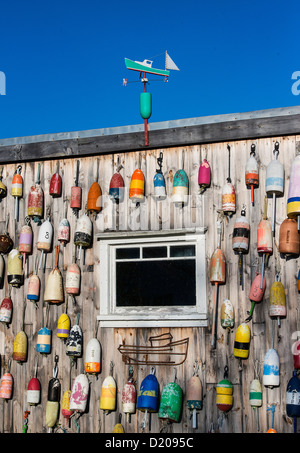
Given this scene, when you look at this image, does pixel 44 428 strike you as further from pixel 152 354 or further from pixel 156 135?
pixel 156 135

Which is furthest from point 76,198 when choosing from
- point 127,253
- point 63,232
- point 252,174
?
point 252,174

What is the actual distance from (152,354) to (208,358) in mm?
603

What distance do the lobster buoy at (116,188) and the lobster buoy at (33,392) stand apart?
2.21m

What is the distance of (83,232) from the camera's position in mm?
6734

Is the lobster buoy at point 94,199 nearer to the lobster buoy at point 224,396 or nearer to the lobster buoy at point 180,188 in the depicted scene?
the lobster buoy at point 180,188

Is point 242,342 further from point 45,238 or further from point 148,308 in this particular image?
point 45,238

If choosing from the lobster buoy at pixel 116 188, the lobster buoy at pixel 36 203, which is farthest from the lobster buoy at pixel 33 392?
the lobster buoy at pixel 116 188

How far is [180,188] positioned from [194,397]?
2.16m

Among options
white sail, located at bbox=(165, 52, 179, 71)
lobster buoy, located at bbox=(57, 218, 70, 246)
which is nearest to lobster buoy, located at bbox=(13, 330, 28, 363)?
lobster buoy, located at bbox=(57, 218, 70, 246)

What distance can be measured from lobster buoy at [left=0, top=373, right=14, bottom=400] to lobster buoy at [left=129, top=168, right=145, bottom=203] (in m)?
2.45

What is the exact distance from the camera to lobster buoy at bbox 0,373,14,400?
682 cm

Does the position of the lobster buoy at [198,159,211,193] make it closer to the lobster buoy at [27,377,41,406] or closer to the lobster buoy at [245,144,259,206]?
the lobster buoy at [245,144,259,206]

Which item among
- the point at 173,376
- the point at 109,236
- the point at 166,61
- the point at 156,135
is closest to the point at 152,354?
the point at 173,376

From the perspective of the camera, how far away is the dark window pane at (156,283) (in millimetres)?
6469
